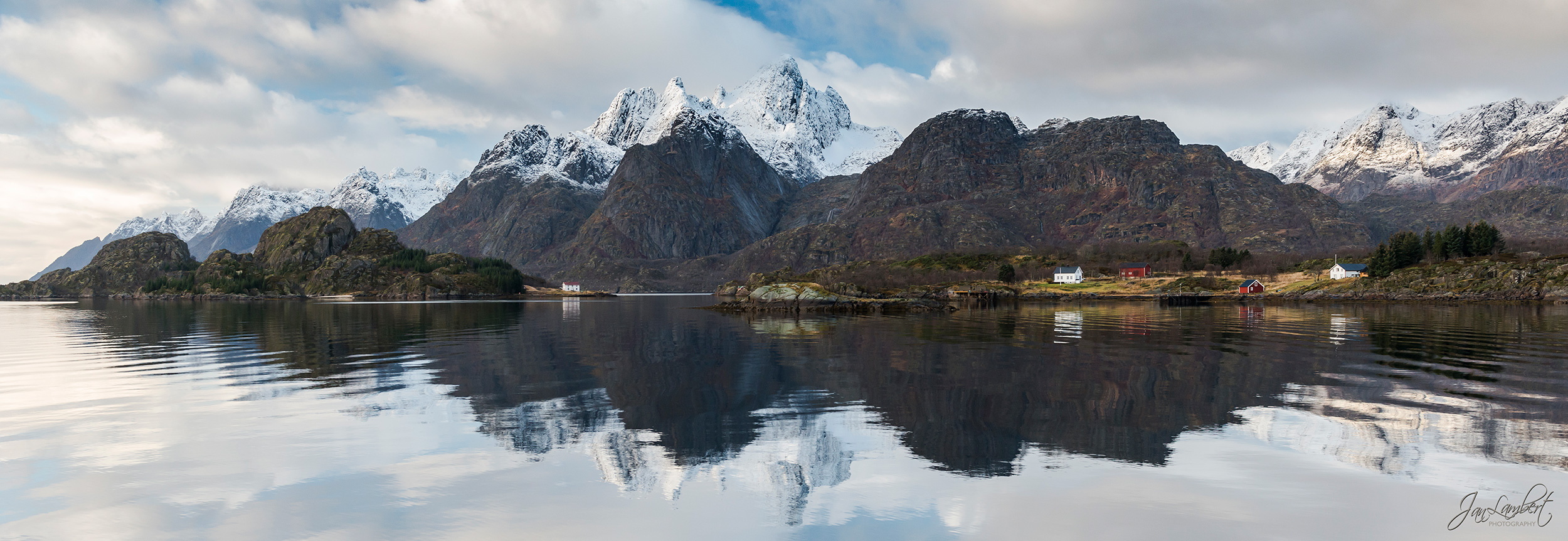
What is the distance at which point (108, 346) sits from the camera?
52.1 m

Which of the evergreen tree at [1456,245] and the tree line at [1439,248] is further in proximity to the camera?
the evergreen tree at [1456,245]

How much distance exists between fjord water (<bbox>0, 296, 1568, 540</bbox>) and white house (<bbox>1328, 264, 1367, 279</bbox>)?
566 feet

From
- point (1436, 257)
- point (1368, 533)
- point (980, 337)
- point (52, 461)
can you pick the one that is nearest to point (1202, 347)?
point (980, 337)

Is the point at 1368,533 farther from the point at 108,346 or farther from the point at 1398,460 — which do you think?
the point at 108,346

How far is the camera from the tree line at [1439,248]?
172 m

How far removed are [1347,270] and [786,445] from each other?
225026mm

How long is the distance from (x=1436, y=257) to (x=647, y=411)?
226775 mm

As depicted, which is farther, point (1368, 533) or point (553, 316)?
point (553, 316)

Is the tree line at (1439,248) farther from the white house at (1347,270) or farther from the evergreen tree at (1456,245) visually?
the white house at (1347,270)

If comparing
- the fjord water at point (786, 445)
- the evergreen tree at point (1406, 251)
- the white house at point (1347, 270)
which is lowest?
the fjord water at point (786, 445)

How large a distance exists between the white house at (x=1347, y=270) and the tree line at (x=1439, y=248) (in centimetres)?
360

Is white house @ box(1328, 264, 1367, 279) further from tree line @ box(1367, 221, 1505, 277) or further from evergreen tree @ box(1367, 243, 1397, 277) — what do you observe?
tree line @ box(1367, 221, 1505, 277)

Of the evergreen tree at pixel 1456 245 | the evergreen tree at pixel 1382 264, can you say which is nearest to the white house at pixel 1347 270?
the evergreen tree at pixel 1382 264

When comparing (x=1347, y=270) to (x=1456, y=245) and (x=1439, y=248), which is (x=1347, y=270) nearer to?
(x=1439, y=248)
